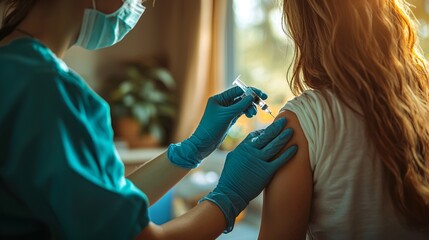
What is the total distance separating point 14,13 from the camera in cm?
112

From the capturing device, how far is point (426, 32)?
2330mm

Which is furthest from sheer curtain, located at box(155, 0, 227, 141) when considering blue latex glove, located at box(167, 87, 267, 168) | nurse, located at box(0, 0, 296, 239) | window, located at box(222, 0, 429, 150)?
nurse, located at box(0, 0, 296, 239)

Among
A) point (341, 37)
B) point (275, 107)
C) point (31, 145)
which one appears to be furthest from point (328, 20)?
point (275, 107)

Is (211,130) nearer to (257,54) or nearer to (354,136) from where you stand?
(354,136)

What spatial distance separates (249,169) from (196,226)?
214 millimetres

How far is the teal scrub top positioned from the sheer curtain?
9.70ft

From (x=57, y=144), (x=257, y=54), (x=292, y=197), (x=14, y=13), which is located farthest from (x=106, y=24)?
(x=257, y=54)

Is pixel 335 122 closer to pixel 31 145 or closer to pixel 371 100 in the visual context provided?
pixel 371 100

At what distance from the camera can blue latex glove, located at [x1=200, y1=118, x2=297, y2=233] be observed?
1.23 metres

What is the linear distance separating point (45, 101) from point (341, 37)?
727 millimetres

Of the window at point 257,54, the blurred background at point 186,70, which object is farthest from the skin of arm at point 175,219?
the window at point 257,54

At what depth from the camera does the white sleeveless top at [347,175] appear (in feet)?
3.81

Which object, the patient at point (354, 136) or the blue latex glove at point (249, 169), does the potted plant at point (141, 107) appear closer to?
the blue latex glove at point (249, 169)

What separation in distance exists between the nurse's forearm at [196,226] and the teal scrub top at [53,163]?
116mm
